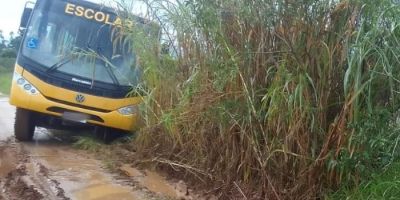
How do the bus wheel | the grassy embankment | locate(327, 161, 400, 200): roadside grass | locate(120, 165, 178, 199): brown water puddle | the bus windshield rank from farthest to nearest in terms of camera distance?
the bus wheel
the bus windshield
locate(120, 165, 178, 199): brown water puddle
the grassy embankment
locate(327, 161, 400, 200): roadside grass

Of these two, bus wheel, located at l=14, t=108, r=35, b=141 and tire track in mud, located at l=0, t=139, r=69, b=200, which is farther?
bus wheel, located at l=14, t=108, r=35, b=141

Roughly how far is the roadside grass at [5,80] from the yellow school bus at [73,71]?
59.3 ft

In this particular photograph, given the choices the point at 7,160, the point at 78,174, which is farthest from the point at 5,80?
the point at 78,174

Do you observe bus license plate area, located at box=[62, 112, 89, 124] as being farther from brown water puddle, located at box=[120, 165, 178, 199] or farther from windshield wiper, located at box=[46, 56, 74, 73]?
brown water puddle, located at box=[120, 165, 178, 199]

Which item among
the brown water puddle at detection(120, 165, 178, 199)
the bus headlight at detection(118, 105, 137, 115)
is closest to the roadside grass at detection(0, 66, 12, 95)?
the bus headlight at detection(118, 105, 137, 115)

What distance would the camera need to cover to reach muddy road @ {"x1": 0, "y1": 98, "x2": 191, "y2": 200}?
5.21 metres

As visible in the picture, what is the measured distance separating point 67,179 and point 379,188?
3.38 m

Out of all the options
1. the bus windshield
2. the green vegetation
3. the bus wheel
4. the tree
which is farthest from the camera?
the tree

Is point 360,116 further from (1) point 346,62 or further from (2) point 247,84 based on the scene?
(2) point 247,84

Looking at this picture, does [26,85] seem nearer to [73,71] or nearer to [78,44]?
[73,71]

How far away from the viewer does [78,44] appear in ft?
25.6

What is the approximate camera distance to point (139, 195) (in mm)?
5270

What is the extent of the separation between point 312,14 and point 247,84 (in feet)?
2.61

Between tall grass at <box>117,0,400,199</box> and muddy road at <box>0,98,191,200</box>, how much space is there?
1.87 ft
